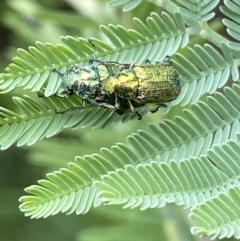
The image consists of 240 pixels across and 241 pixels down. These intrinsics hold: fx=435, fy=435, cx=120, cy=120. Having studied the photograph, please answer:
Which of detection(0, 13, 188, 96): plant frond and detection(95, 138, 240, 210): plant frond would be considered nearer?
detection(95, 138, 240, 210): plant frond

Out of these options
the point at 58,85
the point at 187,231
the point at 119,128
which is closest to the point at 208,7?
the point at 58,85

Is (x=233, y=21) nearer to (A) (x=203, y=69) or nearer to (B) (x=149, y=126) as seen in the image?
(A) (x=203, y=69)

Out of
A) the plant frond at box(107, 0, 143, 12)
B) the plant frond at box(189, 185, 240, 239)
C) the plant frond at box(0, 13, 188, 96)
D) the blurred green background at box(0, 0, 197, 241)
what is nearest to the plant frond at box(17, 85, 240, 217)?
the plant frond at box(189, 185, 240, 239)

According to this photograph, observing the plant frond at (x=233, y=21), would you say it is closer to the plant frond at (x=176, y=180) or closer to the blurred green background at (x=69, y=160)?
the plant frond at (x=176, y=180)

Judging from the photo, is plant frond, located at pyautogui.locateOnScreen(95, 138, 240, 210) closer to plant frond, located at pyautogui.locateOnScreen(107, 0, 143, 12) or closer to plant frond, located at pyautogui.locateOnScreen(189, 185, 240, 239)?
plant frond, located at pyautogui.locateOnScreen(189, 185, 240, 239)

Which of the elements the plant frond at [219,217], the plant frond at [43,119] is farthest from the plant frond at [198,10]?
the plant frond at [219,217]

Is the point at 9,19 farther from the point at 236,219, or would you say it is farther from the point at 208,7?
the point at 236,219

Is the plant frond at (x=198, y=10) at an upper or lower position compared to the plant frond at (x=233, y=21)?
upper
